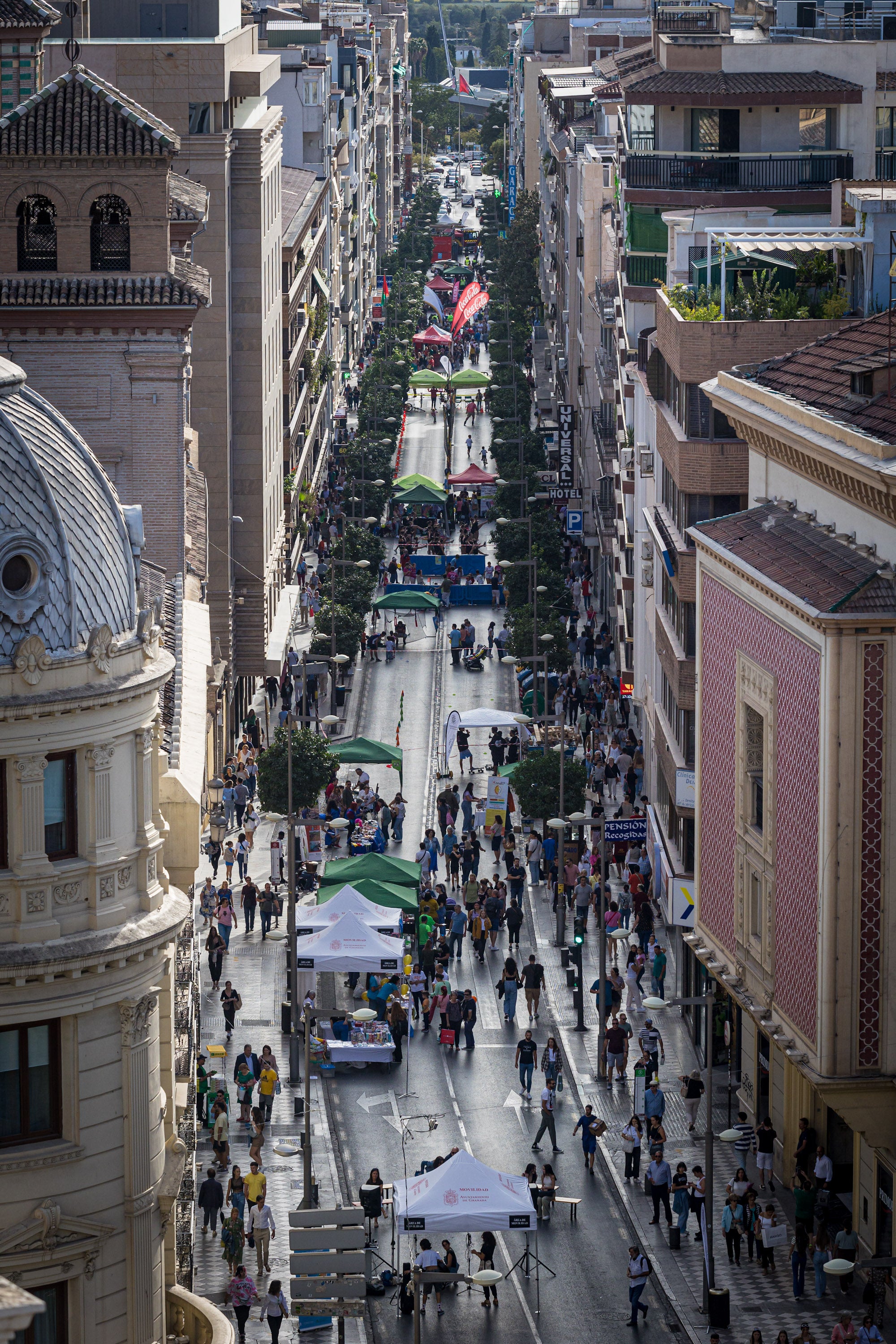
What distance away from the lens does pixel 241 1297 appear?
45562 millimetres

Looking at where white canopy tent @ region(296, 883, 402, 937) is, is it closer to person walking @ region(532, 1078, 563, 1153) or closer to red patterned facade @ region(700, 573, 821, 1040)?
person walking @ region(532, 1078, 563, 1153)

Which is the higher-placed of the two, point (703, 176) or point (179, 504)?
point (703, 176)

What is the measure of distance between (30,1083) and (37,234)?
3570 cm

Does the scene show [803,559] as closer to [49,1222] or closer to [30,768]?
[30,768]

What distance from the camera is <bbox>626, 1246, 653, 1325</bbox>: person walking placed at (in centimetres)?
4569

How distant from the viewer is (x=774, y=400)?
50656 millimetres

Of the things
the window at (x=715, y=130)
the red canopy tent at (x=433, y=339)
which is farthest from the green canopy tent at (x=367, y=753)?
the red canopy tent at (x=433, y=339)

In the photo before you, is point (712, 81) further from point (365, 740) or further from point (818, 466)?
point (818, 466)

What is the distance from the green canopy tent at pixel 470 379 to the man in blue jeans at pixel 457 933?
9763cm

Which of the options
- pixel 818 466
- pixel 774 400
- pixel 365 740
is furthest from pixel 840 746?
pixel 365 740

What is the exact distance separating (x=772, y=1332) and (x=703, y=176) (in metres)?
43.9

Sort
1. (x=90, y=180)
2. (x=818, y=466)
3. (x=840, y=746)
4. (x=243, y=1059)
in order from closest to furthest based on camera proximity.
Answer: (x=840, y=746), (x=818, y=466), (x=243, y=1059), (x=90, y=180)

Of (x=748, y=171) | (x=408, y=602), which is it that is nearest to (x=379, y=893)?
(x=748, y=171)

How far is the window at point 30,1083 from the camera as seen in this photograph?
30750 mm
